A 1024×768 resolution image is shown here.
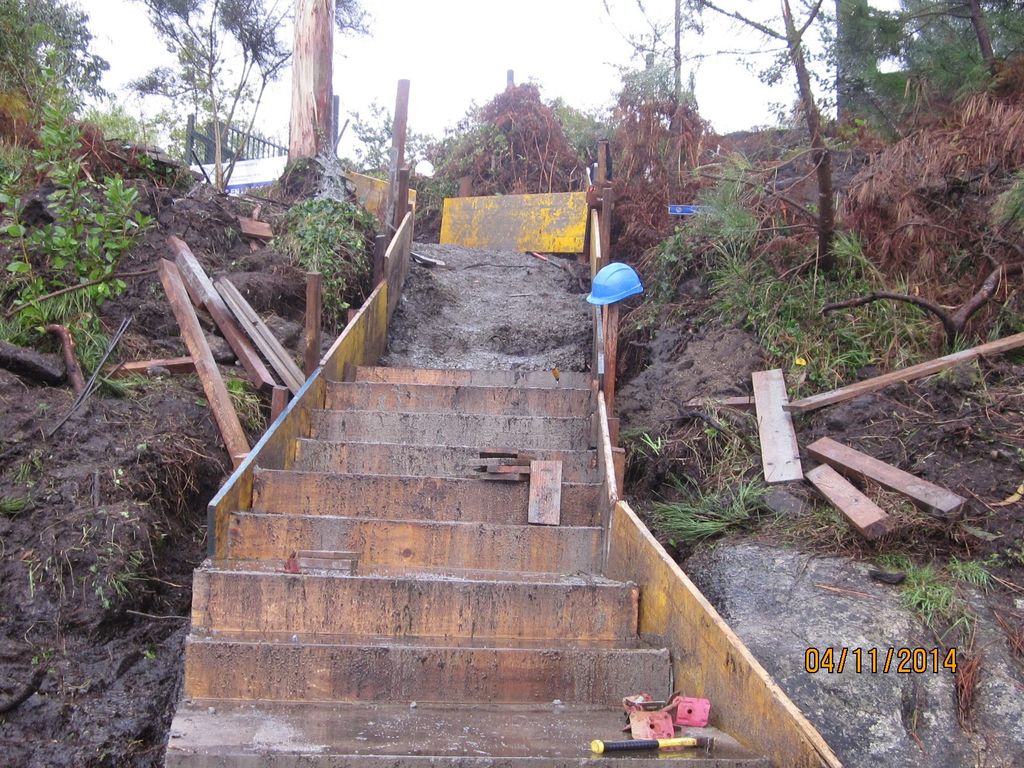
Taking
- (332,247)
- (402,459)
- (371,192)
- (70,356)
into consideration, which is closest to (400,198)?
(332,247)

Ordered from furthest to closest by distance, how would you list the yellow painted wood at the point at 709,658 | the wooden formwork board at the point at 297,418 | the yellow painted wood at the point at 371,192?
the yellow painted wood at the point at 371,192
the wooden formwork board at the point at 297,418
the yellow painted wood at the point at 709,658

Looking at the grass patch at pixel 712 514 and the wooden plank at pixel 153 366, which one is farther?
the wooden plank at pixel 153 366

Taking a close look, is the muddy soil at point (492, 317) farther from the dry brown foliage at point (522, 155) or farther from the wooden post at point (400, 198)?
the dry brown foliage at point (522, 155)

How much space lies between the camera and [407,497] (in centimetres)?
405

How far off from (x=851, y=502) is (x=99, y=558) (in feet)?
11.1

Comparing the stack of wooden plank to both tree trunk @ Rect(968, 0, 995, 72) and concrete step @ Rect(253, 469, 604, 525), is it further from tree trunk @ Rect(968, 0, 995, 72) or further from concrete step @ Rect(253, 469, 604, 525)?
tree trunk @ Rect(968, 0, 995, 72)

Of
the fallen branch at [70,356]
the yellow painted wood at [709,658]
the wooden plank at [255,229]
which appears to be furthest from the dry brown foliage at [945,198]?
the fallen branch at [70,356]

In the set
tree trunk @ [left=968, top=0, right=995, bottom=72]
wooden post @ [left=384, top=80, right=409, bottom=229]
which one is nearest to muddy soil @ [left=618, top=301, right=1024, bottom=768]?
tree trunk @ [left=968, top=0, right=995, bottom=72]

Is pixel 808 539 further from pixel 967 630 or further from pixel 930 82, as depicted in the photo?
pixel 930 82

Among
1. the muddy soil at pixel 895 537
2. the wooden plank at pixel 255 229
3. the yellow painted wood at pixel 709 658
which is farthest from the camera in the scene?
the wooden plank at pixel 255 229

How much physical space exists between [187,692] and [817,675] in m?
2.26

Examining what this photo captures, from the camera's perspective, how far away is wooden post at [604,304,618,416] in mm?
4738

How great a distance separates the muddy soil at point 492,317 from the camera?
6395 millimetres

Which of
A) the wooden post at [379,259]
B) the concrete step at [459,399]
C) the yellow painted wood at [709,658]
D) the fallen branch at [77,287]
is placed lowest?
the yellow painted wood at [709,658]
